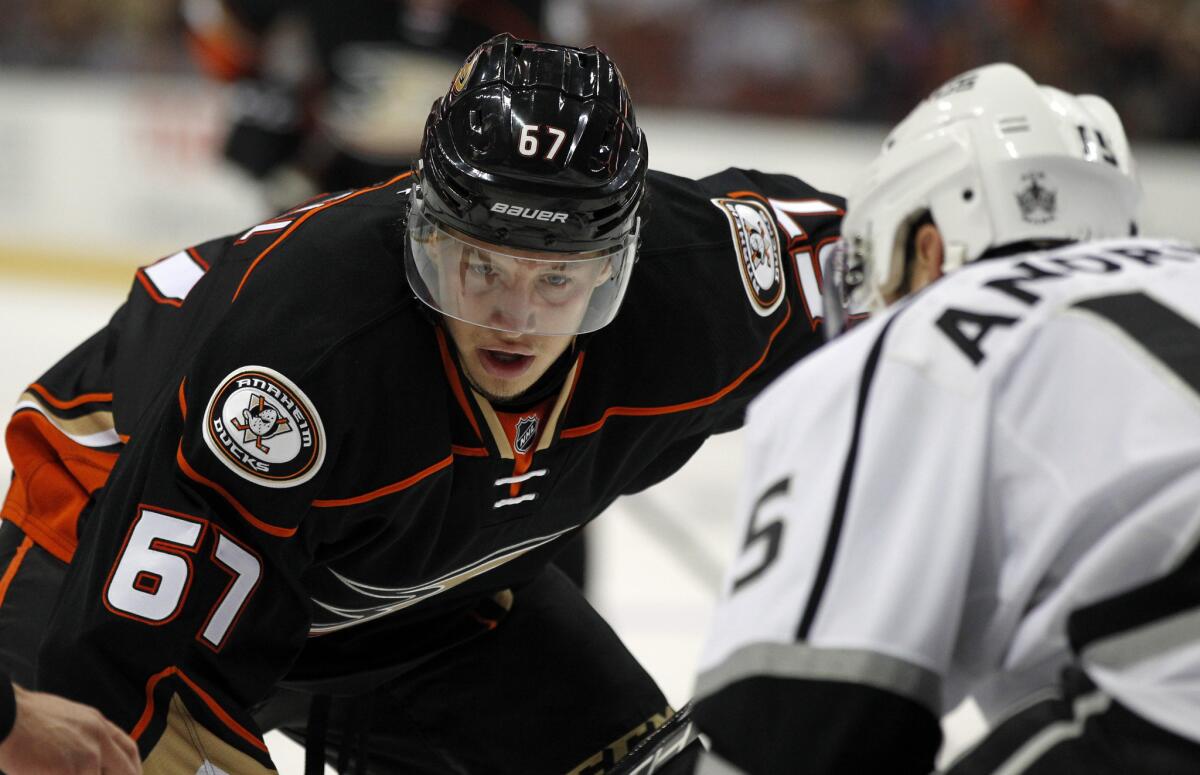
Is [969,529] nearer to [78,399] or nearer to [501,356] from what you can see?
[501,356]

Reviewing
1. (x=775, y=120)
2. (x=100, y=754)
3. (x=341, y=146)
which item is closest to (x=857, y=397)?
(x=100, y=754)

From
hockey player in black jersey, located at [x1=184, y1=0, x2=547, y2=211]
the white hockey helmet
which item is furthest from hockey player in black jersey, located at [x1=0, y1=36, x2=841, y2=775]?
hockey player in black jersey, located at [x1=184, y1=0, x2=547, y2=211]

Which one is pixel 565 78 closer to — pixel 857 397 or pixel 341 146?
pixel 857 397

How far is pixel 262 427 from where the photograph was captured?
1648 millimetres

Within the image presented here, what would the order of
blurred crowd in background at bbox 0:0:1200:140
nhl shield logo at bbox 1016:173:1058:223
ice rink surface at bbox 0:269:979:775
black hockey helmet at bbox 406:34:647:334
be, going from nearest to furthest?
nhl shield logo at bbox 1016:173:1058:223
black hockey helmet at bbox 406:34:647:334
ice rink surface at bbox 0:269:979:775
blurred crowd in background at bbox 0:0:1200:140

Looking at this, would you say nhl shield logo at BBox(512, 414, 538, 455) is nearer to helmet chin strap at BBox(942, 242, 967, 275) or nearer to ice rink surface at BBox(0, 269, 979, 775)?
helmet chin strap at BBox(942, 242, 967, 275)

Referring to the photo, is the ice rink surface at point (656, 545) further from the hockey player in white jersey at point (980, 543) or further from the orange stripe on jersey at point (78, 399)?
the hockey player in white jersey at point (980, 543)

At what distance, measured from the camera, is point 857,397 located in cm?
112

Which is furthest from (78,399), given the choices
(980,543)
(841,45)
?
(841,45)

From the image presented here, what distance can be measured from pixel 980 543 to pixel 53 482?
1.32 metres

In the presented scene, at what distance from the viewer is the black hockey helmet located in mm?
1753

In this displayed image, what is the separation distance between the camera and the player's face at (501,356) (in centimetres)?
181

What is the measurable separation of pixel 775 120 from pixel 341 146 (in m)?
3.00

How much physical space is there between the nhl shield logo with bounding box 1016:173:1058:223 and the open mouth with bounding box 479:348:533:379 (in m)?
0.57
